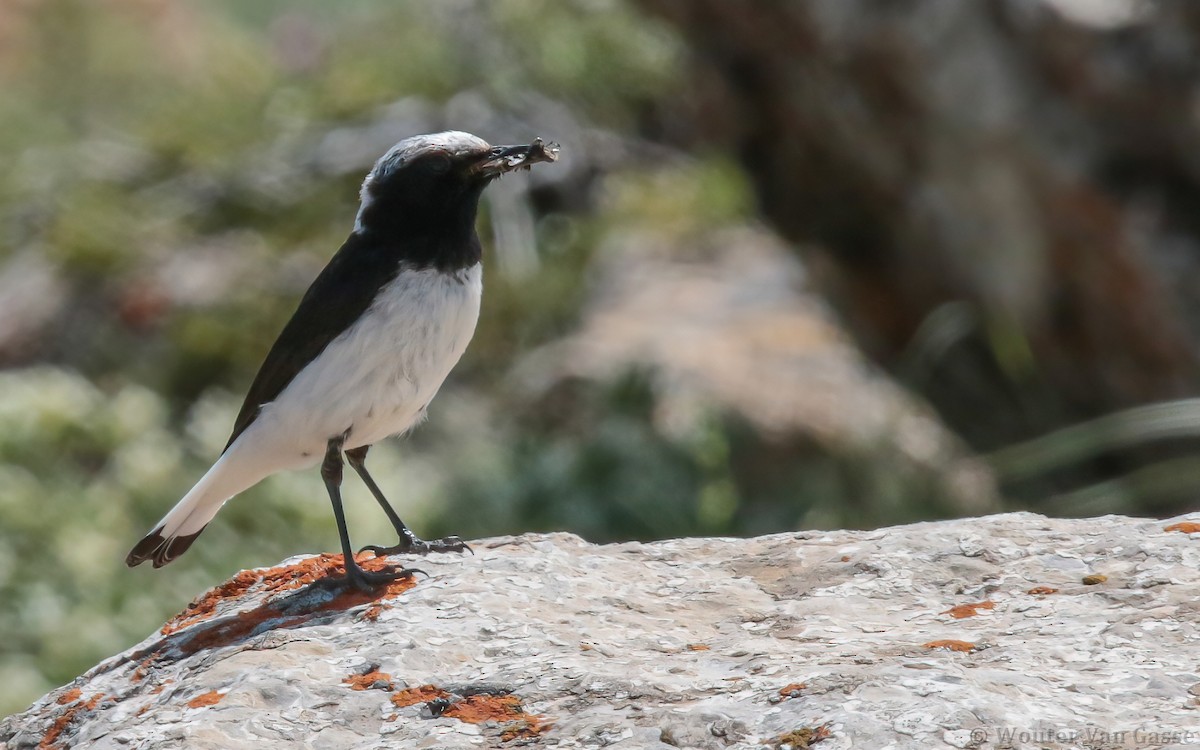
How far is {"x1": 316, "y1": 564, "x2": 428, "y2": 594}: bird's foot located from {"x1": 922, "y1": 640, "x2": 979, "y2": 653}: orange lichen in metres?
1.42

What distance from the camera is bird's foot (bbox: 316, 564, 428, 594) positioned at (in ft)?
12.4

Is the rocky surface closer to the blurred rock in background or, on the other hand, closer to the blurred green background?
the blurred green background

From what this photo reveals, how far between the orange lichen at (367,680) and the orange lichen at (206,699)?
276 mm

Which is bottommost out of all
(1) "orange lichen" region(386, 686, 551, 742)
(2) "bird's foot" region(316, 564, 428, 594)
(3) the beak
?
(1) "orange lichen" region(386, 686, 551, 742)

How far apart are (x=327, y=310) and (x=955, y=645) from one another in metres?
2.25

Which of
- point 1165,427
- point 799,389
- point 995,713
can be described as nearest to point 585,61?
point 799,389

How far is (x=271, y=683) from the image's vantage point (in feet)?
10.4

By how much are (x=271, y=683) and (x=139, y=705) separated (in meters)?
0.38

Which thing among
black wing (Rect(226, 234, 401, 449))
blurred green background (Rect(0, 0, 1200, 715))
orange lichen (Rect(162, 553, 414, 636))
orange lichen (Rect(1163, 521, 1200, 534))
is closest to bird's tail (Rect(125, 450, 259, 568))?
black wing (Rect(226, 234, 401, 449))

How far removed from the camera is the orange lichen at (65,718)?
3.34 m

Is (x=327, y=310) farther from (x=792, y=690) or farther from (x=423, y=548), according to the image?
(x=792, y=690)

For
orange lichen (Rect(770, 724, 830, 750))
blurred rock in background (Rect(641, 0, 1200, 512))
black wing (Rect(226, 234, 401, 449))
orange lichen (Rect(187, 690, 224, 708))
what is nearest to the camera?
orange lichen (Rect(770, 724, 830, 750))

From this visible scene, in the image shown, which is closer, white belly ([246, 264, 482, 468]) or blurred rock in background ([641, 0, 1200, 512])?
white belly ([246, 264, 482, 468])

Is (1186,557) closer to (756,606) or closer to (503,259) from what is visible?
(756,606)
